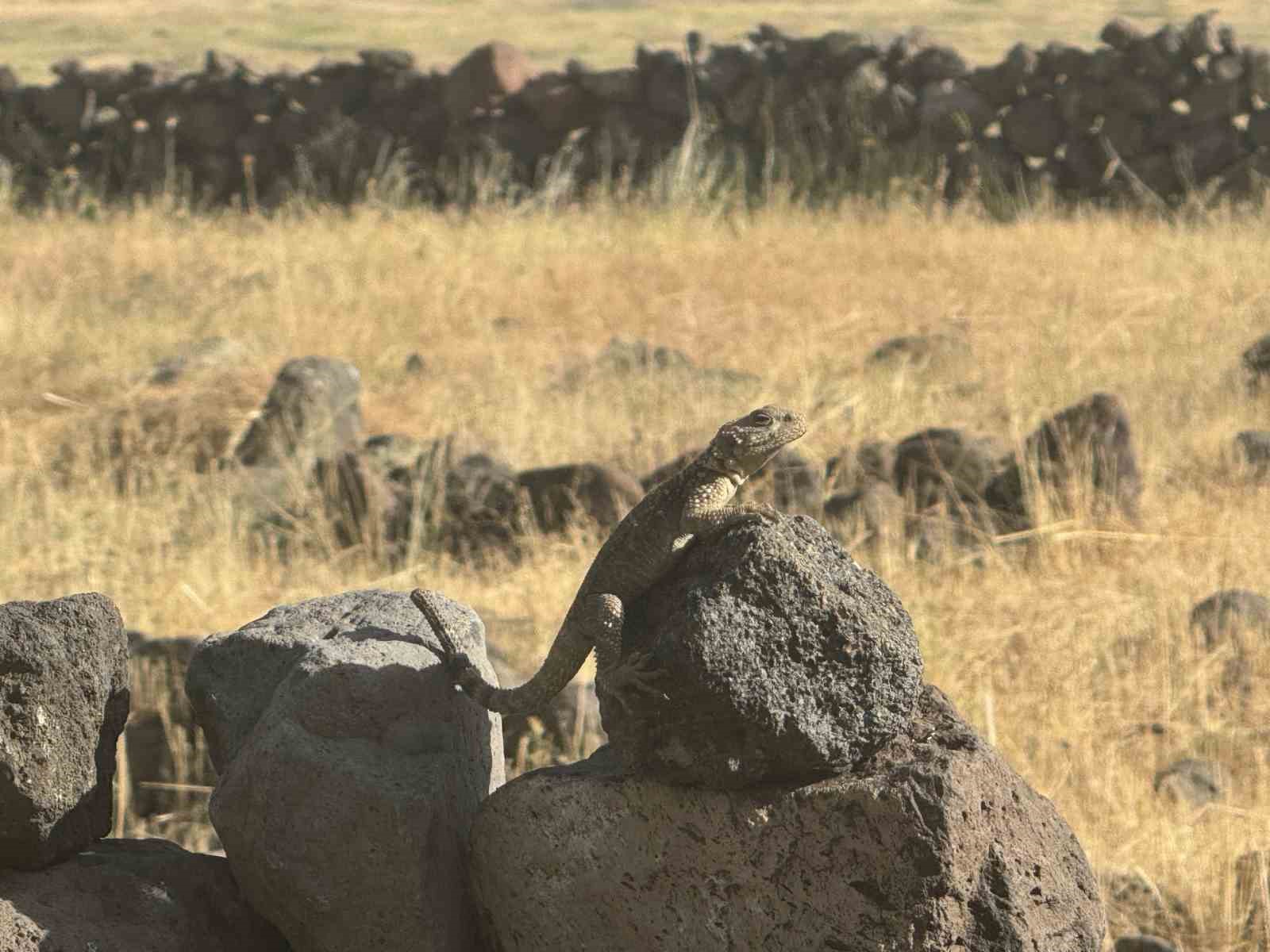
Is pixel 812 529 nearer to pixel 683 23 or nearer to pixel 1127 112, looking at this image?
pixel 1127 112

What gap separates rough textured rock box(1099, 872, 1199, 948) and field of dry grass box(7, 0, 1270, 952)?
7 centimetres

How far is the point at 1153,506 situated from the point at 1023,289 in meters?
4.81

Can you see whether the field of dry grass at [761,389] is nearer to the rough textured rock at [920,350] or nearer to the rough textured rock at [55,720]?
the rough textured rock at [920,350]

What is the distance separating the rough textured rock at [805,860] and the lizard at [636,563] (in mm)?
234

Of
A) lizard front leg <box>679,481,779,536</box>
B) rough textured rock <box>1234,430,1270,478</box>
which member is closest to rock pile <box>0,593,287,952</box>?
lizard front leg <box>679,481,779,536</box>

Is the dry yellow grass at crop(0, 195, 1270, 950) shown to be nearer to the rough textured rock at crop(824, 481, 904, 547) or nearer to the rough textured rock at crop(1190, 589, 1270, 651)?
the rough textured rock at crop(1190, 589, 1270, 651)

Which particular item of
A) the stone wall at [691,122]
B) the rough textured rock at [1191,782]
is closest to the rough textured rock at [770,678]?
the rough textured rock at [1191,782]

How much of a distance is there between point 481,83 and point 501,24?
28048 mm

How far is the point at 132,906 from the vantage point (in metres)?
3.24

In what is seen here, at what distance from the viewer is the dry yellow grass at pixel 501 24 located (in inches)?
1420

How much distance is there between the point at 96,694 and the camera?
10.6 feet

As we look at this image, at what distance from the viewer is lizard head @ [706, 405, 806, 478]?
3.43m

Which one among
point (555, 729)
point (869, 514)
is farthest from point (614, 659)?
point (869, 514)

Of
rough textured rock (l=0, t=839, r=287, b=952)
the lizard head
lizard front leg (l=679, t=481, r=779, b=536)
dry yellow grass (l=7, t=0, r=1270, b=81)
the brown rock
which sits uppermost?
dry yellow grass (l=7, t=0, r=1270, b=81)
